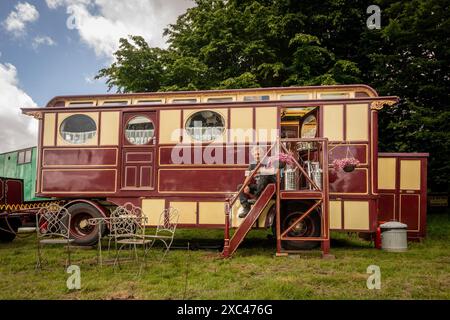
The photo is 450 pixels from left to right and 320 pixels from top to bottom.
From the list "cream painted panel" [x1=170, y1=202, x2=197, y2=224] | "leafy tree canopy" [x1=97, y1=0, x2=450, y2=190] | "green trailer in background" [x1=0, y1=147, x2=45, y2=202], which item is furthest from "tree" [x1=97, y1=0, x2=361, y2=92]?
"cream painted panel" [x1=170, y1=202, x2=197, y2=224]

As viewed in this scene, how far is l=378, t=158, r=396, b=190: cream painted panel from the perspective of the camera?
Answer: 9.80 meters

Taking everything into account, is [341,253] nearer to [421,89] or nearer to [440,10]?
[421,89]

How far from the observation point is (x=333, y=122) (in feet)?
27.5

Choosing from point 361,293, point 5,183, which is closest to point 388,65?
point 361,293

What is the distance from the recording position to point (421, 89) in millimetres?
13719

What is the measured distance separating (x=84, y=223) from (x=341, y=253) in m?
5.90

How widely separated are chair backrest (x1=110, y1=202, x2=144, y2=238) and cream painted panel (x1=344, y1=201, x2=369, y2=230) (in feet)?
14.0

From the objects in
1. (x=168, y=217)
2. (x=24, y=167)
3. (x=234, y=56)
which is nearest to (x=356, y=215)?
(x=168, y=217)

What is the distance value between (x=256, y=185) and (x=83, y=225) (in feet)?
14.1

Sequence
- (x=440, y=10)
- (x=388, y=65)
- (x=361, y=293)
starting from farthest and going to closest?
(x=388, y=65) → (x=440, y=10) → (x=361, y=293)

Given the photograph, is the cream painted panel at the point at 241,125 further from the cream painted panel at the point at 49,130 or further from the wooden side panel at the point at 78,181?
the cream painted panel at the point at 49,130

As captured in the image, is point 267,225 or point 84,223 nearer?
point 267,225

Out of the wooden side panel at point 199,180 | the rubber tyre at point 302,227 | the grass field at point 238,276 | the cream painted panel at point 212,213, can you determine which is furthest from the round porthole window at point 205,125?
the grass field at point 238,276

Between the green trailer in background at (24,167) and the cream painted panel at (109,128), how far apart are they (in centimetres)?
652
